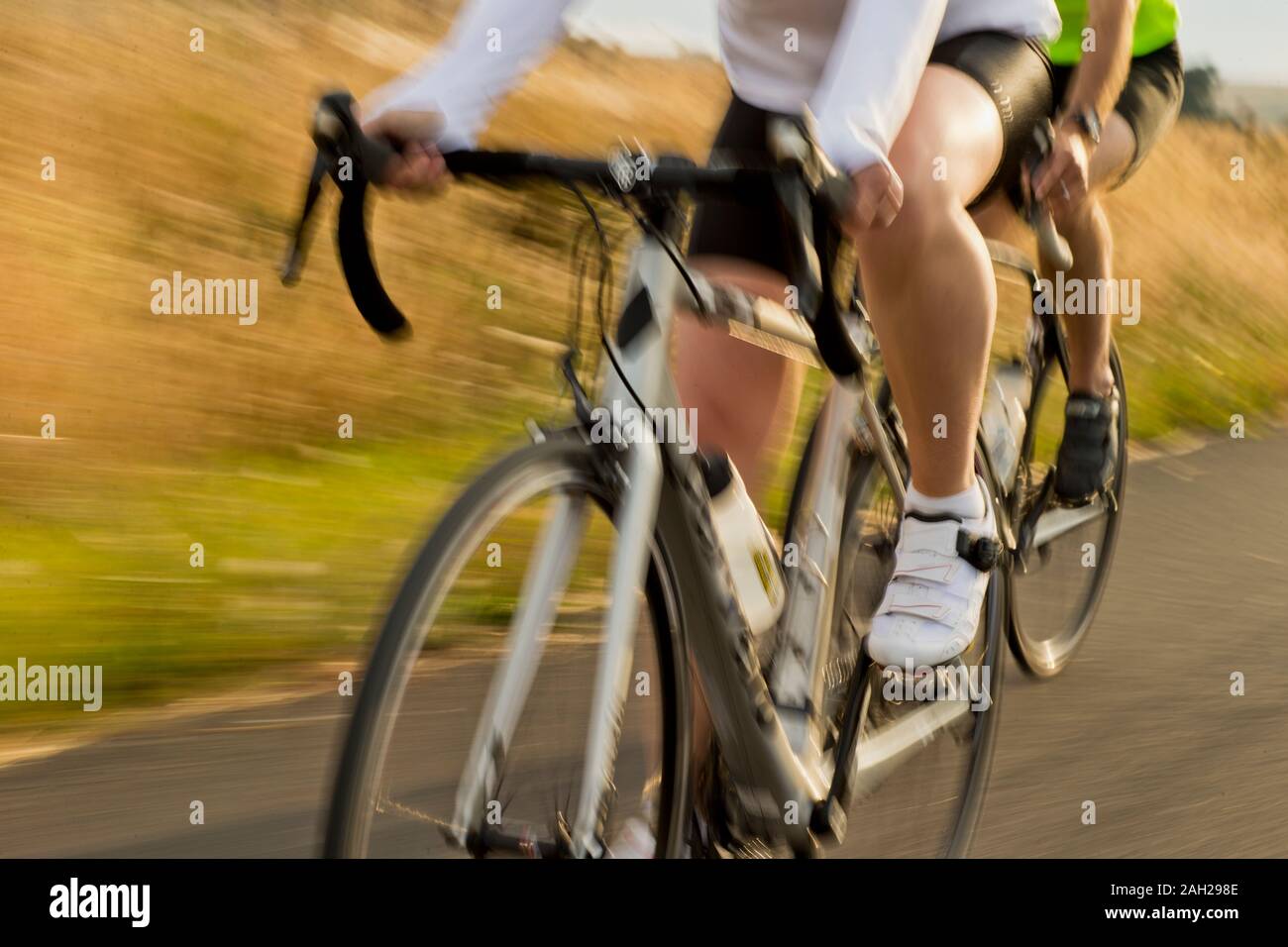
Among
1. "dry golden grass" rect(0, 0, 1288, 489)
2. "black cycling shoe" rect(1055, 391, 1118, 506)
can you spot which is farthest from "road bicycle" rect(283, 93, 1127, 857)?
Result: "dry golden grass" rect(0, 0, 1288, 489)

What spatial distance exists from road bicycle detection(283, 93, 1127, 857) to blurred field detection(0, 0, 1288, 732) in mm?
425

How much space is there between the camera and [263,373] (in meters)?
5.70

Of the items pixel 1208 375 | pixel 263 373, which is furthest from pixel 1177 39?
pixel 1208 375

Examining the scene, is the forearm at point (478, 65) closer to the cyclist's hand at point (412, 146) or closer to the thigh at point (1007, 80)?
the cyclist's hand at point (412, 146)

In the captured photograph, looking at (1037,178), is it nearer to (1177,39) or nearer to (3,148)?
(1177,39)

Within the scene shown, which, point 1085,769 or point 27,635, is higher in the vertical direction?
point 27,635

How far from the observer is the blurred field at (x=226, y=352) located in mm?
4254

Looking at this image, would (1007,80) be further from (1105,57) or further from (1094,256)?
(1094,256)

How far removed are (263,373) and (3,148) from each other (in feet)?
4.41

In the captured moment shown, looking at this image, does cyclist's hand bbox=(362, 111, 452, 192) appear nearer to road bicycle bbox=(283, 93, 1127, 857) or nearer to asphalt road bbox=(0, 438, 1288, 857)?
road bicycle bbox=(283, 93, 1127, 857)

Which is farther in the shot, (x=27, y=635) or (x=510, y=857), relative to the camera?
(x=27, y=635)

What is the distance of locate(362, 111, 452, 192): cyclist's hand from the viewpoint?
87.7 inches

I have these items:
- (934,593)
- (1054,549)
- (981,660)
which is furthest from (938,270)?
(1054,549)

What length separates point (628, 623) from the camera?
2.22 m
